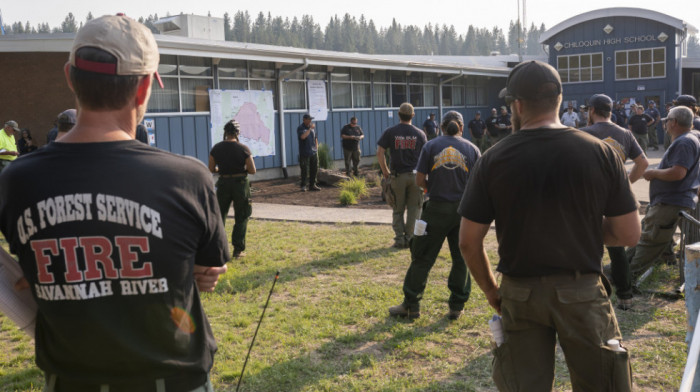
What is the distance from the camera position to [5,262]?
1952mm

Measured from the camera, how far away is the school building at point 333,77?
16203mm

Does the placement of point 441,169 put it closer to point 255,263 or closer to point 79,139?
point 255,263

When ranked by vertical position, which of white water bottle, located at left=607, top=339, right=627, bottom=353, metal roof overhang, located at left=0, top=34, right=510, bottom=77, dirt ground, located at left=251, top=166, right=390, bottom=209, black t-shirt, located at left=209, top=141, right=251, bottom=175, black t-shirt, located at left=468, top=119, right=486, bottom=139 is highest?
metal roof overhang, located at left=0, top=34, right=510, bottom=77

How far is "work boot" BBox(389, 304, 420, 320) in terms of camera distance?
6.03 metres

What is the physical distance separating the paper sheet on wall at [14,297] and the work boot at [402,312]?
441 centimetres

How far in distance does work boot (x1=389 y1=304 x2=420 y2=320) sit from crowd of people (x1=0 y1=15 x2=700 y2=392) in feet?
9.70

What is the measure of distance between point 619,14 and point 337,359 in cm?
3031

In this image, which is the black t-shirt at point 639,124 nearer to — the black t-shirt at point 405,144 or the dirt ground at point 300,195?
the dirt ground at point 300,195

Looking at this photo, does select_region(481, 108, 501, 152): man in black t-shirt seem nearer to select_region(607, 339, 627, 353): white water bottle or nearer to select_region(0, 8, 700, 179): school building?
select_region(0, 8, 700, 179): school building

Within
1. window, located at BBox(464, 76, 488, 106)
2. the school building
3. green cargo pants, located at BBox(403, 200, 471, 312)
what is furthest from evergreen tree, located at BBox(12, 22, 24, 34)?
green cargo pants, located at BBox(403, 200, 471, 312)

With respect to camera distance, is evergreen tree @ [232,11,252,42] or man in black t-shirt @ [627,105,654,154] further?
evergreen tree @ [232,11,252,42]

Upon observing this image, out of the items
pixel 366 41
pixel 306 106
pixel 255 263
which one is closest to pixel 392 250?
pixel 255 263

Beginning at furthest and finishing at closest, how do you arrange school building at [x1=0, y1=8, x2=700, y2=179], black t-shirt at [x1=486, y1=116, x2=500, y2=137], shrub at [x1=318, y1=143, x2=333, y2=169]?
black t-shirt at [x1=486, y1=116, x2=500, y2=137] → shrub at [x1=318, y1=143, x2=333, y2=169] → school building at [x1=0, y1=8, x2=700, y2=179]

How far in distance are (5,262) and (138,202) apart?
53cm
